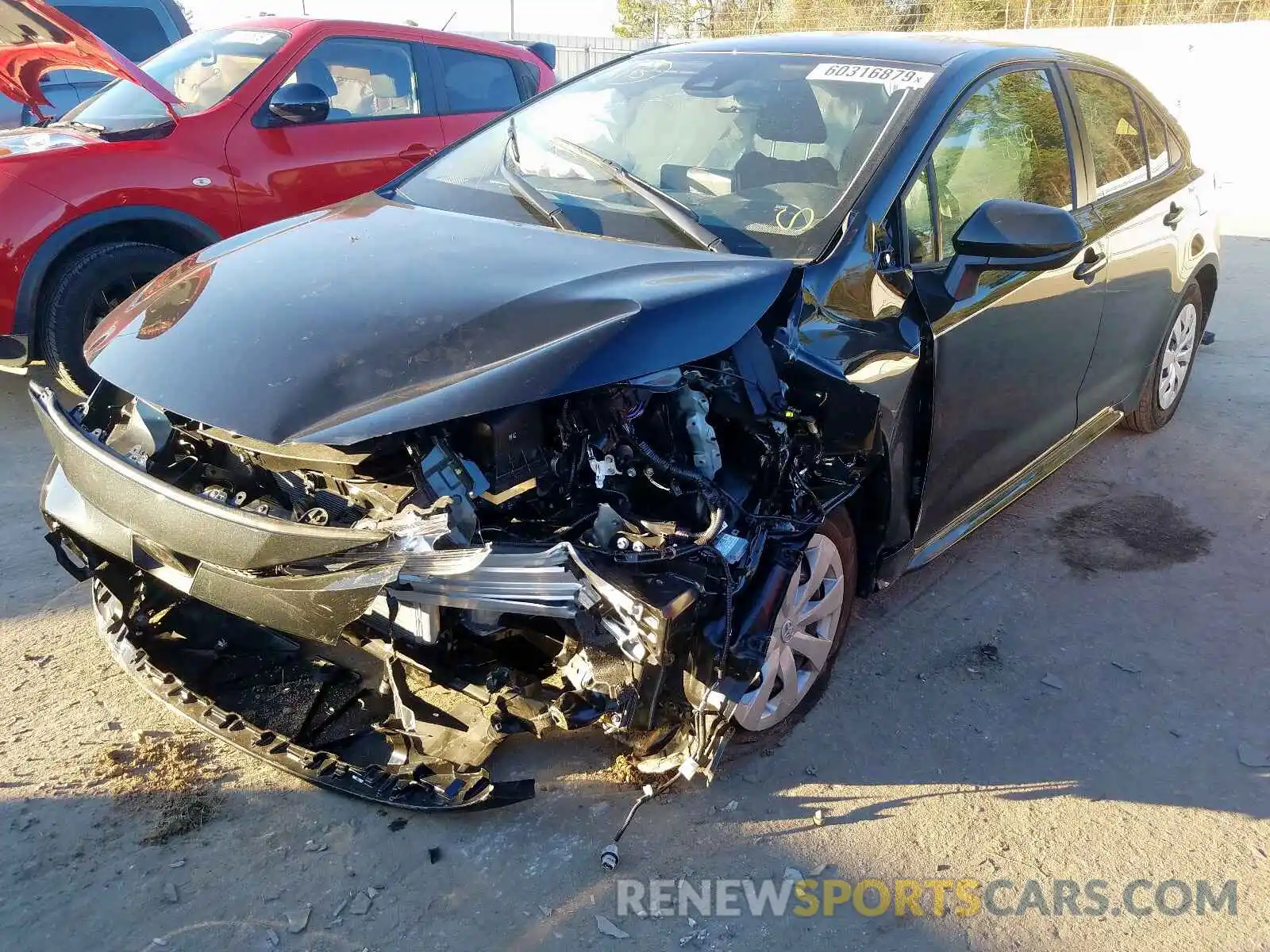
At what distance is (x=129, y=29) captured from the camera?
26.1ft

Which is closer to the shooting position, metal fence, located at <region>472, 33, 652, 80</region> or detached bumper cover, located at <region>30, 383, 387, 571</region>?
detached bumper cover, located at <region>30, 383, 387, 571</region>

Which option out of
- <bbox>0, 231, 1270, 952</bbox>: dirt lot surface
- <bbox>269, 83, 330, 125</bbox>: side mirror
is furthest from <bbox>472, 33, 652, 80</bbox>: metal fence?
<bbox>0, 231, 1270, 952</bbox>: dirt lot surface

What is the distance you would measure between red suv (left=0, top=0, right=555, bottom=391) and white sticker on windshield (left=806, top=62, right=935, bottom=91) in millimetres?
2665

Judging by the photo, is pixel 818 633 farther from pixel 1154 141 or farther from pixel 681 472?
pixel 1154 141

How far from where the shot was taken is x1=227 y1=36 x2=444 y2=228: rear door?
5234 millimetres

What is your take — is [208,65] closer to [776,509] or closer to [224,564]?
[224,564]

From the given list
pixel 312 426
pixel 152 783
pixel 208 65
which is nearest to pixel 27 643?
pixel 152 783

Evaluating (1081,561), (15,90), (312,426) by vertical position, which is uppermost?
(15,90)

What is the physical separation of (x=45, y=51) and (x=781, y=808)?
14.8ft

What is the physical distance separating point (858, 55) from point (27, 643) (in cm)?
332

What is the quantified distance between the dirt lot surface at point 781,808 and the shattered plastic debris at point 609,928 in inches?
1.1

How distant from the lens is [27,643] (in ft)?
9.92

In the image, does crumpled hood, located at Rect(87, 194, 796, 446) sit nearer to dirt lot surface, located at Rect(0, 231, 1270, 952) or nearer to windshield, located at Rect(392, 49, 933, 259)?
windshield, located at Rect(392, 49, 933, 259)

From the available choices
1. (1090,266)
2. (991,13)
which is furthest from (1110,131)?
(991,13)
